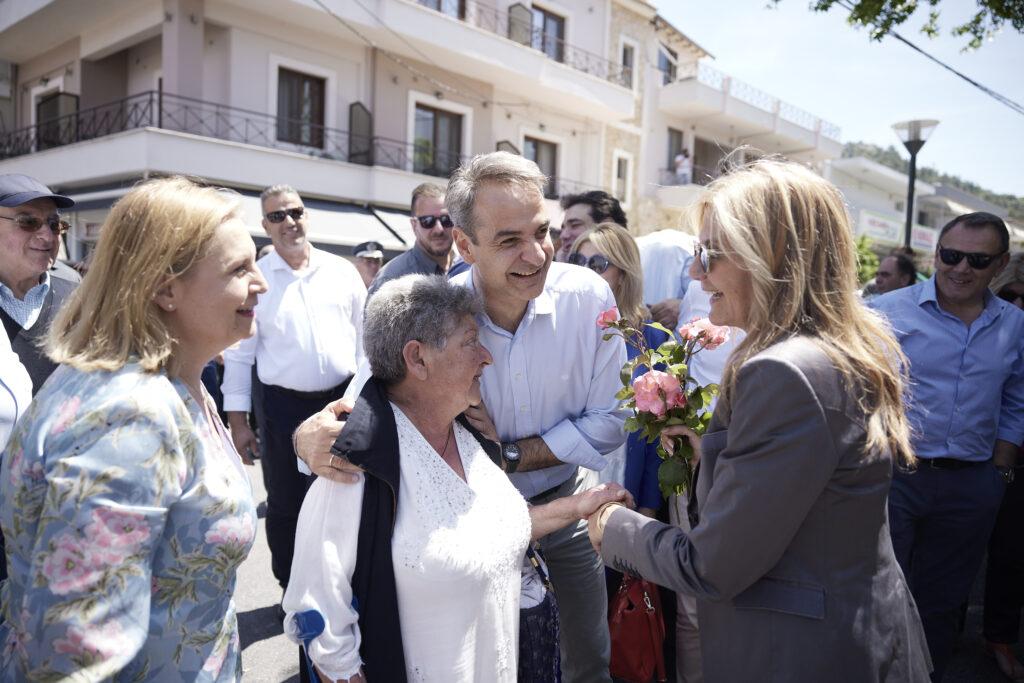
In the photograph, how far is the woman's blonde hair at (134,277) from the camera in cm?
147

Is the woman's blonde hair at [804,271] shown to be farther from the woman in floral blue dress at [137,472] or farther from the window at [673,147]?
the window at [673,147]

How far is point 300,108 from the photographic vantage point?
14805mm

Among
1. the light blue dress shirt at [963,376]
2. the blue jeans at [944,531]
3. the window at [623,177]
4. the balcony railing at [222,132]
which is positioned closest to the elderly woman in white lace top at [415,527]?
the blue jeans at [944,531]

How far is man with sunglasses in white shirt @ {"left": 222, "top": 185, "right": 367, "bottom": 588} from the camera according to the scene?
426 centimetres

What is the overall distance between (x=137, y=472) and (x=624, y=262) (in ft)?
9.93

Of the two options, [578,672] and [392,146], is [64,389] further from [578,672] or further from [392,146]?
[392,146]

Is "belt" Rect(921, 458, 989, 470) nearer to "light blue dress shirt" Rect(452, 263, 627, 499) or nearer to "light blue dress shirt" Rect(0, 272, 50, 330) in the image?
"light blue dress shirt" Rect(452, 263, 627, 499)

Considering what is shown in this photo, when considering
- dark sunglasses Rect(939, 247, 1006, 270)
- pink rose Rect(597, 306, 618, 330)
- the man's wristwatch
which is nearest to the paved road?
the man's wristwatch

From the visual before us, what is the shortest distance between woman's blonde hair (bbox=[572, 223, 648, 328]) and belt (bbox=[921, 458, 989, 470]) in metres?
1.69

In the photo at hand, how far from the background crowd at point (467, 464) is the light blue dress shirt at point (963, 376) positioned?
1896 millimetres

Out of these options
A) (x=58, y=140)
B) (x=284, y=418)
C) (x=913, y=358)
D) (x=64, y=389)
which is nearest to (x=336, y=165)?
(x=58, y=140)

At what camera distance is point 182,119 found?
13.2m

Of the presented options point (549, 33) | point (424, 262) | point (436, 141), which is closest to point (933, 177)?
point (549, 33)

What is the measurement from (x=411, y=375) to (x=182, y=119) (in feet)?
44.7
